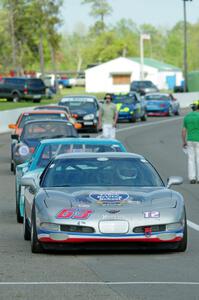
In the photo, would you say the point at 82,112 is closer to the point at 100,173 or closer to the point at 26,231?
the point at 26,231

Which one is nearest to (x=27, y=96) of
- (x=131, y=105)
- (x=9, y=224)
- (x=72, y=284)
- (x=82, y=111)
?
(x=131, y=105)

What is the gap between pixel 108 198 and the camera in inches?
446

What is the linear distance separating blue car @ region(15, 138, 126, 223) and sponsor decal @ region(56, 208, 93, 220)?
317cm

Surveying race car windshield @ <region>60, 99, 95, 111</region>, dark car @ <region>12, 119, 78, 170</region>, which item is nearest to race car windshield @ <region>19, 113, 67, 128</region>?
dark car @ <region>12, 119, 78, 170</region>

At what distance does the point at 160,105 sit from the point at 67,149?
46.0 metres

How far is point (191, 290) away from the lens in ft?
29.5

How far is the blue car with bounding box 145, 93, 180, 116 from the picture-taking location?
60725 millimetres

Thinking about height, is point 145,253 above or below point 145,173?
below

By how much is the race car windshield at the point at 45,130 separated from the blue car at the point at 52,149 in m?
7.92

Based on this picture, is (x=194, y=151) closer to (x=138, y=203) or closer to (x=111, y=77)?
(x=138, y=203)

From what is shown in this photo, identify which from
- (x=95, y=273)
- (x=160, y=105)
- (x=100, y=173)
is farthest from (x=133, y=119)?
(x=95, y=273)

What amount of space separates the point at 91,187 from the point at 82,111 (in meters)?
33.7

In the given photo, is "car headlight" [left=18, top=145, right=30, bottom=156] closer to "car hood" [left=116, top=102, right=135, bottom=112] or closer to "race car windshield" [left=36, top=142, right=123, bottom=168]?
"race car windshield" [left=36, top=142, right=123, bottom=168]

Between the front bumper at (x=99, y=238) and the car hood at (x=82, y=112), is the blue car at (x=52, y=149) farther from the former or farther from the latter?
the car hood at (x=82, y=112)
